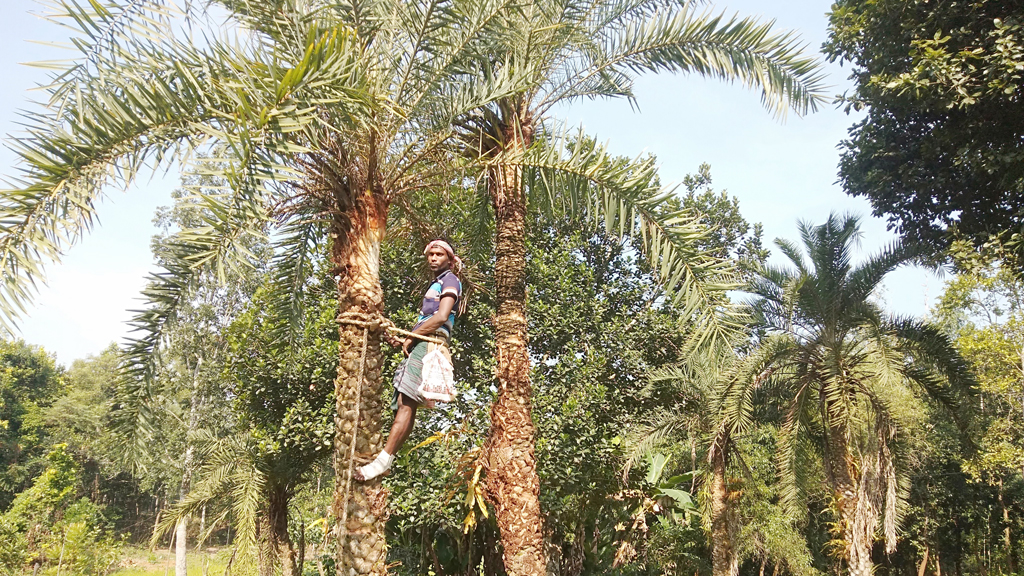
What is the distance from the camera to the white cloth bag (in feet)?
13.1

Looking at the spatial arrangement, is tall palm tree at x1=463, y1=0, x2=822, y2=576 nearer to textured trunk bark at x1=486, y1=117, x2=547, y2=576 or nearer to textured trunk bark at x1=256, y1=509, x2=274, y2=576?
textured trunk bark at x1=486, y1=117, x2=547, y2=576

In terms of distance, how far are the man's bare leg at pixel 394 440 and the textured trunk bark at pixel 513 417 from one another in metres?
2.49

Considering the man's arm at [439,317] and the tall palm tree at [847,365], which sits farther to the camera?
the tall palm tree at [847,365]

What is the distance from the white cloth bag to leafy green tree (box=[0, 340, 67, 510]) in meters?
32.8

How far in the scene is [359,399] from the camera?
4.43m

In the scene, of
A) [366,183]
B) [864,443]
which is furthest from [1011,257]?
[366,183]

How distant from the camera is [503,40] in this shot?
5.72m

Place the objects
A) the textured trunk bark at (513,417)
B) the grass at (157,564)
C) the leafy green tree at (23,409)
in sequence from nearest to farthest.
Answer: the textured trunk bark at (513,417)
the grass at (157,564)
the leafy green tree at (23,409)

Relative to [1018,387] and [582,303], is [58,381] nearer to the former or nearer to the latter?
[582,303]

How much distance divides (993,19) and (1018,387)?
8.29 meters

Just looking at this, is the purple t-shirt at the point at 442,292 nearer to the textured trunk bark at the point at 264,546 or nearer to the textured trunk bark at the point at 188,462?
the textured trunk bark at the point at 264,546

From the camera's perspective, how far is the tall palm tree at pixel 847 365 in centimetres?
1023

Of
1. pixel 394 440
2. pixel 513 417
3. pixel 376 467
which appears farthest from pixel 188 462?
pixel 394 440

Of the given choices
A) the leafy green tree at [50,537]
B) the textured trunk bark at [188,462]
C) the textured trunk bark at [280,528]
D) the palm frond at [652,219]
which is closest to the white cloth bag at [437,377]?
the palm frond at [652,219]
